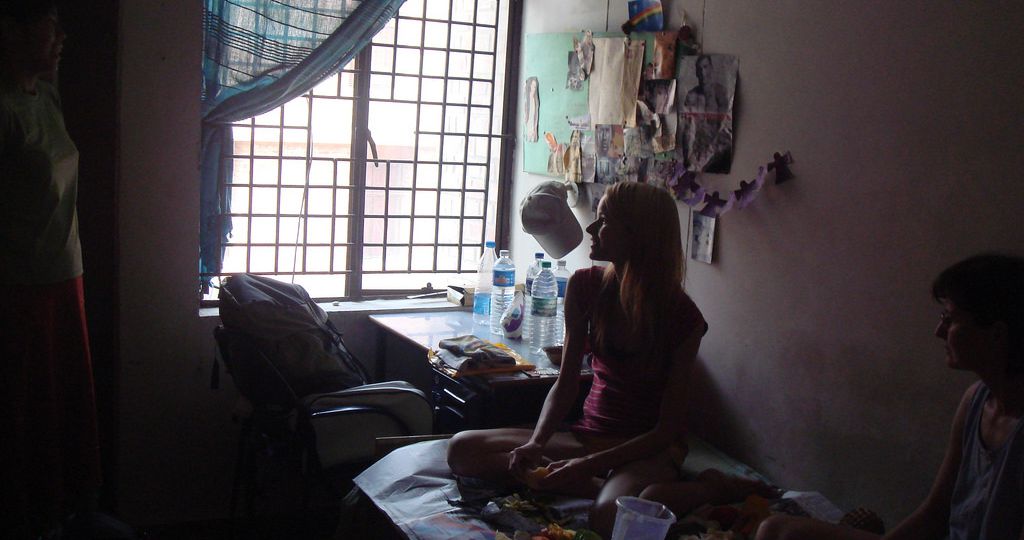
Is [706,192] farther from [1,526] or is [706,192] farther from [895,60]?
[1,526]

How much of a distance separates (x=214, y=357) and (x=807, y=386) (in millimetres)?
2166

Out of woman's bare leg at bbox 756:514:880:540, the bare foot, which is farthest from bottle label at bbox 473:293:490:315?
woman's bare leg at bbox 756:514:880:540

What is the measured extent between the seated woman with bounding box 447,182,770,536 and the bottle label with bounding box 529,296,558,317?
0.62 m

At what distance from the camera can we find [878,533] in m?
2.13

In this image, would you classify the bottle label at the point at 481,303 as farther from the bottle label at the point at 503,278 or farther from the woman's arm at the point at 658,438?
A: the woman's arm at the point at 658,438

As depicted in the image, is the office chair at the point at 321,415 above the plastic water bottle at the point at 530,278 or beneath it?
beneath

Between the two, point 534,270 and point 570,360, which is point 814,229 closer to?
point 570,360

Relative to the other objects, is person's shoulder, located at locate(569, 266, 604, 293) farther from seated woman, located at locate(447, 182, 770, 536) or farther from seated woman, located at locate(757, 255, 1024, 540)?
seated woman, located at locate(757, 255, 1024, 540)

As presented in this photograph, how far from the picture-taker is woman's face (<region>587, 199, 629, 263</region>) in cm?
257

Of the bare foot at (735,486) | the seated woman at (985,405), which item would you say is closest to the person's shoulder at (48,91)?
the bare foot at (735,486)

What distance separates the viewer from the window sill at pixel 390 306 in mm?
3738

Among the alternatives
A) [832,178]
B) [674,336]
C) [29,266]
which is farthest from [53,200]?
[832,178]

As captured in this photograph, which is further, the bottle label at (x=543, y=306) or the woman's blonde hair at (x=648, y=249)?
the bottle label at (x=543, y=306)

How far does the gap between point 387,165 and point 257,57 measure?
0.74m
